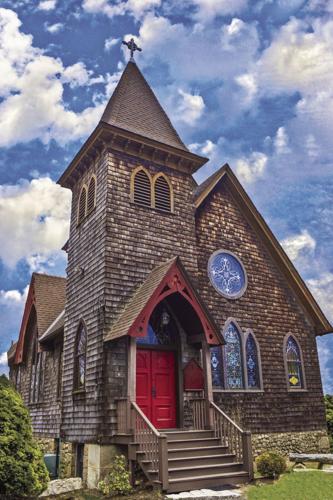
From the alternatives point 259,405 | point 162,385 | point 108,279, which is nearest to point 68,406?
point 162,385

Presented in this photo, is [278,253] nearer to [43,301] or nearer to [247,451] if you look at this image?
[247,451]

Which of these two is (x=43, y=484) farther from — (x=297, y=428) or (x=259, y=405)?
(x=297, y=428)

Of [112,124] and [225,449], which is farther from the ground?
[112,124]

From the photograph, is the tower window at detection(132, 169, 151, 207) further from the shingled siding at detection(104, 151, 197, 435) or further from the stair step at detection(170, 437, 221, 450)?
the stair step at detection(170, 437, 221, 450)

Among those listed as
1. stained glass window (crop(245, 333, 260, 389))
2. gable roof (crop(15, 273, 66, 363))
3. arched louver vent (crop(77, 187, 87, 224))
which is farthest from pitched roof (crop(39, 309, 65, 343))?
stained glass window (crop(245, 333, 260, 389))

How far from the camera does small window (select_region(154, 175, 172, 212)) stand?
14.4 meters

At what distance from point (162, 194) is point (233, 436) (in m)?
7.20

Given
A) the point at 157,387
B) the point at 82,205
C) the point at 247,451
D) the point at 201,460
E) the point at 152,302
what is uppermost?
the point at 82,205

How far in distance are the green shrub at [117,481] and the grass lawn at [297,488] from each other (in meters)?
2.52

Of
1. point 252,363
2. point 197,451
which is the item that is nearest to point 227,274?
point 252,363

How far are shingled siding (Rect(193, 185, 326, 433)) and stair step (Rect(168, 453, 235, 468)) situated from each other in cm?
359

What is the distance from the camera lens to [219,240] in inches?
634

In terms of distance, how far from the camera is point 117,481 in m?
9.90

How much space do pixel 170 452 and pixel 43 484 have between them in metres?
2.82
